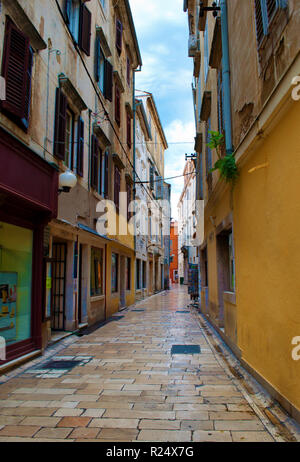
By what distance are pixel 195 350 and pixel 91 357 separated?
7.28 ft

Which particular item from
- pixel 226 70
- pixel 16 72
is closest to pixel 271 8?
pixel 226 70

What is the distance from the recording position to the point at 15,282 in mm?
6562

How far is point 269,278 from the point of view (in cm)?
454

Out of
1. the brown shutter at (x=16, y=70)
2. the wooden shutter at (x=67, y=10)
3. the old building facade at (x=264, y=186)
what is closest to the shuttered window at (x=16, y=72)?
the brown shutter at (x=16, y=70)

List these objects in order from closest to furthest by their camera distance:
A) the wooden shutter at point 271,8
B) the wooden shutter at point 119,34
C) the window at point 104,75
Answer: the wooden shutter at point 271,8
the window at point 104,75
the wooden shutter at point 119,34

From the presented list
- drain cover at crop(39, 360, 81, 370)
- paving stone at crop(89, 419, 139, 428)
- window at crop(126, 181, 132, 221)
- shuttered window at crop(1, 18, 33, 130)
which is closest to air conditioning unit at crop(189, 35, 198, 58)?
window at crop(126, 181, 132, 221)

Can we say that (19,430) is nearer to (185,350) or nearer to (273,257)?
(273,257)

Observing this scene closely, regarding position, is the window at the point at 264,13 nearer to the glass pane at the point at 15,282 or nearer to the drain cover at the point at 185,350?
the glass pane at the point at 15,282

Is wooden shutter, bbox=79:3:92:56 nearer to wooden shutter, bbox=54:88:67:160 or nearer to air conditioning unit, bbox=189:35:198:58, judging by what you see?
wooden shutter, bbox=54:88:67:160

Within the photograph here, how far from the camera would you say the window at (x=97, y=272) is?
11.5 m

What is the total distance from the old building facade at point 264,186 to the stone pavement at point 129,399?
0.58 m

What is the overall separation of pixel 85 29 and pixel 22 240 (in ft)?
Result: 22.7

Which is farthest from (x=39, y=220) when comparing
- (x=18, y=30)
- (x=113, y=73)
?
(x=113, y=73)

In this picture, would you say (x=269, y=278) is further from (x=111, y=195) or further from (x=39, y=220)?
(x=111, y=195)
